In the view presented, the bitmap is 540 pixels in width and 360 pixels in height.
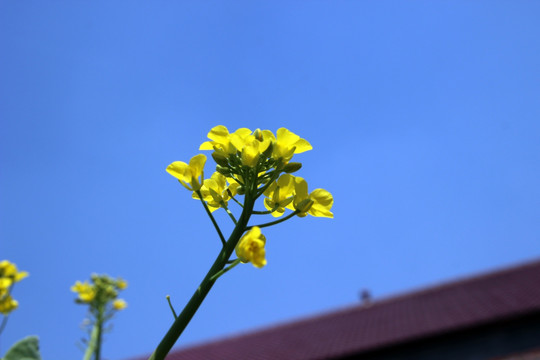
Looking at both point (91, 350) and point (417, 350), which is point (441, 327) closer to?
point (417, 350)

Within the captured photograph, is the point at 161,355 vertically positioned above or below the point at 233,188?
below

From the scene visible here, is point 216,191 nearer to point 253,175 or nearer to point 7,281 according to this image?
point 253,175

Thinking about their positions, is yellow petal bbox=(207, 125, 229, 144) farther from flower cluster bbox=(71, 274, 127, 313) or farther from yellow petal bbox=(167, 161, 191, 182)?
flower cluster bbox=(71, 274, 127, 313)

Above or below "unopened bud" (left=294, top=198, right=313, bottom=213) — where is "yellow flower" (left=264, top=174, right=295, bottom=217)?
above

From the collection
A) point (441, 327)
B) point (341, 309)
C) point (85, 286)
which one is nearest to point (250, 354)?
point (341, 309)

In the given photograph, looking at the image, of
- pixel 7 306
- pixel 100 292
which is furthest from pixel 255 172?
pixel 100 292

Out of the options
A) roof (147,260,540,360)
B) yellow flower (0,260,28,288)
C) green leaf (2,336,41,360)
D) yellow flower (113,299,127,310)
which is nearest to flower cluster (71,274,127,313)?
yellow flower (113,299,127,310)

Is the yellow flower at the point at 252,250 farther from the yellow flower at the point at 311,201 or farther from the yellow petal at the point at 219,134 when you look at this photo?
the yellow petal at the point at 219,134

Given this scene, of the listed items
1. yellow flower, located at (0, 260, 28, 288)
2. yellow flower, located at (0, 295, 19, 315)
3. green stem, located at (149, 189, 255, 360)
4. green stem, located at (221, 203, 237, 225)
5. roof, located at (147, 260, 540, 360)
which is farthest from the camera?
roof, located at (147, 260, 540, 360)
